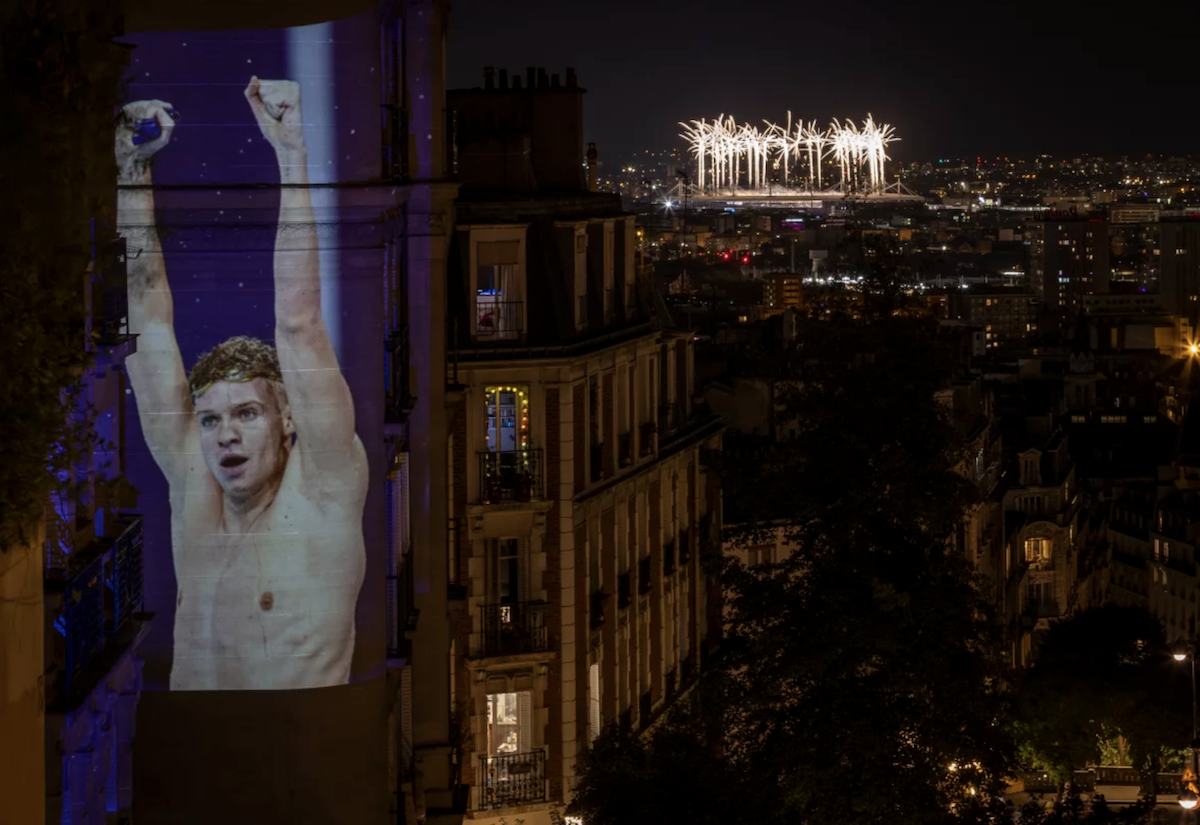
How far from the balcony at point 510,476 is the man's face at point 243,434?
12116mm

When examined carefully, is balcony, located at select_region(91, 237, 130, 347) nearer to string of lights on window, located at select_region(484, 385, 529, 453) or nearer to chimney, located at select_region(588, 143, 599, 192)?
string of lights on window, located at select_region(484, 385, 529, 453)

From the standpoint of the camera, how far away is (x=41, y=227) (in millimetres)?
8070

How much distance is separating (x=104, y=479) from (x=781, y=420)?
572 inches

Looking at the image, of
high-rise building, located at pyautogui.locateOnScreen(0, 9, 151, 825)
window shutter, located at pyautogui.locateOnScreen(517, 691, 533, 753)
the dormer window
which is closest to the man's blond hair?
high-rise building, located at pyautogui.locateOnScreen(0, 9, 151, 825)

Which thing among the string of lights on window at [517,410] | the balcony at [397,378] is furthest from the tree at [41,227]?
the string of lights on window at [517,410]

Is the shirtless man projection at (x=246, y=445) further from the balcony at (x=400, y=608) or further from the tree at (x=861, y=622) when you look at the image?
the tree at (x=861, y=622)

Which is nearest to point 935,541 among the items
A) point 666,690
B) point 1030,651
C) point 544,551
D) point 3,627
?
point 544,551

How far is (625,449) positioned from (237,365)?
1590 cm

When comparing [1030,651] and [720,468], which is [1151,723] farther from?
[720,468]

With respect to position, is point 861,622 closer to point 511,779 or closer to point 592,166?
point 511,779

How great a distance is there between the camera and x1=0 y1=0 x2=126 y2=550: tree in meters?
7.89

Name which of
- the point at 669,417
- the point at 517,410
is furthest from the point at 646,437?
the point at 517,410

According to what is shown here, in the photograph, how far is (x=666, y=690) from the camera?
31.6 metres

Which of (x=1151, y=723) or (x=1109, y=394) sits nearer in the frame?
(x=1151, y=723)
